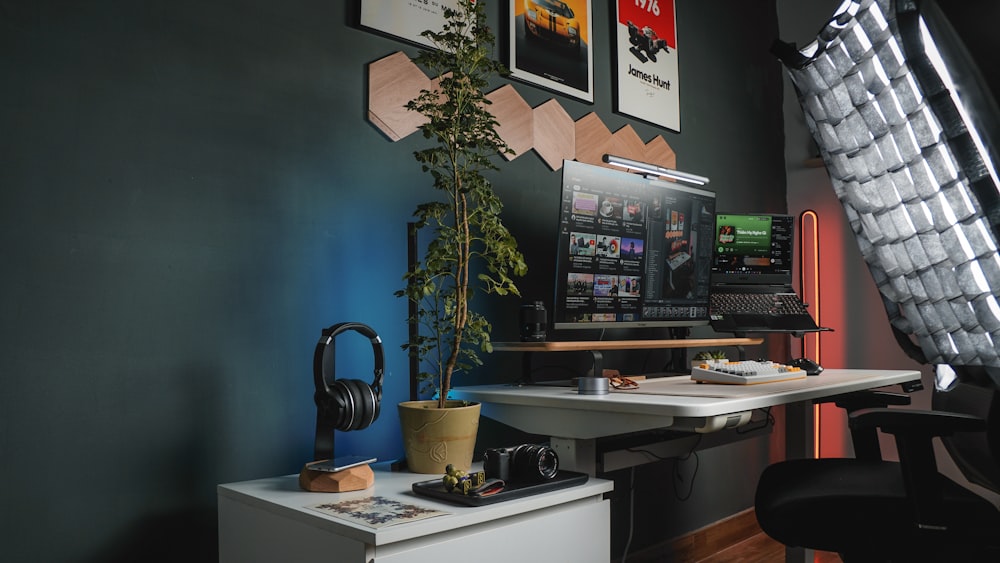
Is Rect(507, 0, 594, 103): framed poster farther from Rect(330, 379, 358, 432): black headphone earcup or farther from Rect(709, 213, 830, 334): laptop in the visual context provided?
Rect(330, 379, 358, 432): black headphone earcup

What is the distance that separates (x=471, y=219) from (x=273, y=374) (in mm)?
613

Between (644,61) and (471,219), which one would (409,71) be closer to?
(471,219)

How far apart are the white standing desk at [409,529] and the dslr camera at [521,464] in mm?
70

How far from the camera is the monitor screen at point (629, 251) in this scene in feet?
7.16

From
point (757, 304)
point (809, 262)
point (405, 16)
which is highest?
point (405, 16)

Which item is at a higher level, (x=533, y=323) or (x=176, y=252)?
(x=176, y=252)

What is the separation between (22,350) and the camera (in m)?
1.41

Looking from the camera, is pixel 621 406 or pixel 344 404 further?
pixel 621 406

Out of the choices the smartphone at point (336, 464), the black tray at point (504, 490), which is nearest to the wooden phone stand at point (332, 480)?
the smartphone at point (336, 464)

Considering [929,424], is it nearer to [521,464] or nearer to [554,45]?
[521,464]

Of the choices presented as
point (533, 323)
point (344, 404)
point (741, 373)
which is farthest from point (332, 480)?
point (741, 373)

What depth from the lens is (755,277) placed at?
2.92m

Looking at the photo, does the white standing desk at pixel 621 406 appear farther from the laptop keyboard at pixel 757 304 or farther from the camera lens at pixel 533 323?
the laptop keyboard at pixel 757 304

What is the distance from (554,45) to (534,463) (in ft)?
5.19
